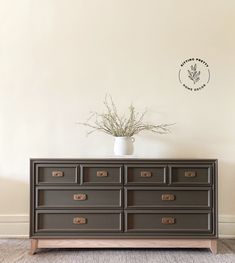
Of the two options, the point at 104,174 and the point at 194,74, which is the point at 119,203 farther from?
the point at 194,74

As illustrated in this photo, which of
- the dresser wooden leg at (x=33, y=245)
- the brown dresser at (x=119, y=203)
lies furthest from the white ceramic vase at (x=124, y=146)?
the dresser wooden leg at (x=33, y=245)

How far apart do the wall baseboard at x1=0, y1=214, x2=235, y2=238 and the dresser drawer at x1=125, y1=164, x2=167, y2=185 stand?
3.33 ft

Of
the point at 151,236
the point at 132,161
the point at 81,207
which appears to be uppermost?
the point at 132,161

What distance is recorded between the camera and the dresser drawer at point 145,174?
2.95 m

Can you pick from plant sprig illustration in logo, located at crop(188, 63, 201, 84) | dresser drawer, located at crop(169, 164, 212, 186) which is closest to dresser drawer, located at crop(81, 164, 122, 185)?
dresser drawer, located at crop(169, 164, 212, 186)

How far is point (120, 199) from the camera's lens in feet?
9.65

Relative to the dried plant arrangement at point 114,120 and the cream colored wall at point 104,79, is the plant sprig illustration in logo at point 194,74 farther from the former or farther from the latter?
the dried plant arrangement at point 114,120

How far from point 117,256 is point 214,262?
2.70 feet

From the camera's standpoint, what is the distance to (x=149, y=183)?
9.66 feet

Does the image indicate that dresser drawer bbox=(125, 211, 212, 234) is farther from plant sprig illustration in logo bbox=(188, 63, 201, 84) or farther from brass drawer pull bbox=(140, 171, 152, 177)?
plant sprig illustration in logo bbox=(188, 63, 201, 84)

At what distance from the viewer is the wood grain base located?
2.94 metres

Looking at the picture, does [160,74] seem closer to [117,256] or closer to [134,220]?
[134,220]

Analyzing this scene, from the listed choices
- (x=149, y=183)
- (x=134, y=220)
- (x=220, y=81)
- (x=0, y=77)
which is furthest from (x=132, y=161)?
(x=0, y=77)

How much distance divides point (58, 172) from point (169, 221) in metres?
1.07
